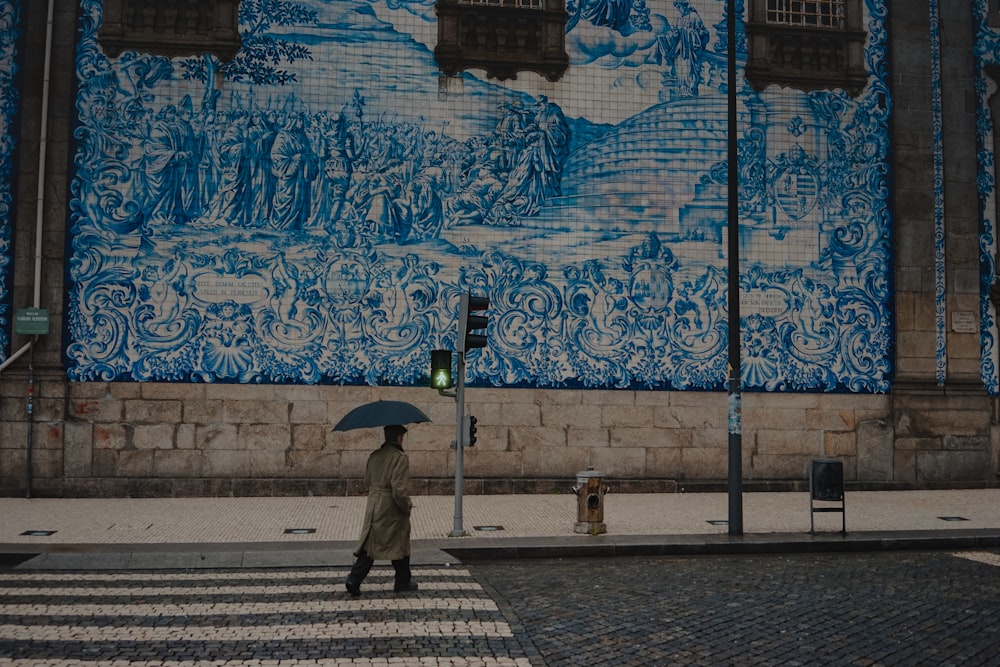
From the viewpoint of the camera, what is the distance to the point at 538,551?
11102mm

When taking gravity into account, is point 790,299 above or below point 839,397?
above

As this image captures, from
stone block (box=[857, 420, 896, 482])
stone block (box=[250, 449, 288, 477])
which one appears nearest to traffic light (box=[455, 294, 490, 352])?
stone block (box=[250, 449, 288, 477])

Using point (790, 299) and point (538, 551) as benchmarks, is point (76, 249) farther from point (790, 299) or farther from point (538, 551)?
point (790, 299)

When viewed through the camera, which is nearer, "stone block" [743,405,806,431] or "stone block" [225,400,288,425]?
"stone block" [225,400,288,425]

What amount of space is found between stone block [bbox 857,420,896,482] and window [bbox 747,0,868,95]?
5.90m

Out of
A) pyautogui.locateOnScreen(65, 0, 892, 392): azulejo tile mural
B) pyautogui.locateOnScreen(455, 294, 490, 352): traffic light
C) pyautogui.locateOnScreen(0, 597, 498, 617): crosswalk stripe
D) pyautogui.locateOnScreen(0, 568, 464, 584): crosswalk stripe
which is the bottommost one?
pyautogui.locateOnScreen(0, 568, 464, 584): crosswalk stripe

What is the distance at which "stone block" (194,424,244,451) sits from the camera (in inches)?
610

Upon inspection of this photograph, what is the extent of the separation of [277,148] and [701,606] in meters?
10.7

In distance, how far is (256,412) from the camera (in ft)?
51.3

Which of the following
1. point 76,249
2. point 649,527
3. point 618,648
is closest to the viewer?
point 618,648

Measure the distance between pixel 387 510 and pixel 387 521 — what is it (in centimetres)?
10

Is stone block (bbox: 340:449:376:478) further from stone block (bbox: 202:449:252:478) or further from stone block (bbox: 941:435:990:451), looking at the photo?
stone block (bbox: 941:435:990:451)

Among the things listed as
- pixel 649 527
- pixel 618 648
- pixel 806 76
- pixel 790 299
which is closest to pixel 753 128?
pixel 806 76

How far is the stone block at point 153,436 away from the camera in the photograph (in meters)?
15.4
